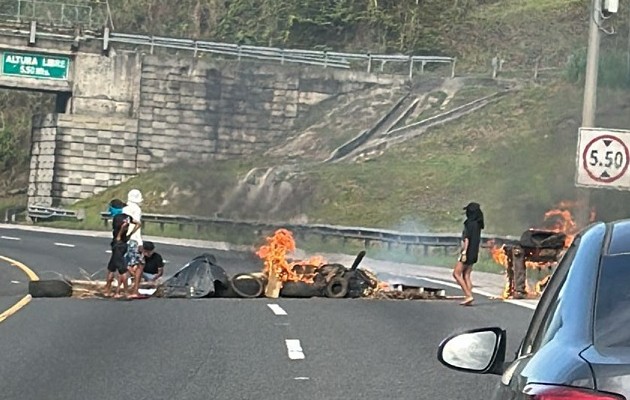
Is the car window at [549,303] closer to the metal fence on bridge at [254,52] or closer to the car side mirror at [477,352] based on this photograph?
the car side mirror at [477,352]

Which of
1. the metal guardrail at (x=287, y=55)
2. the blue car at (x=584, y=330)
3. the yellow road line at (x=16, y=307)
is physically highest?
the metal guardrail at (x=287, y=55)

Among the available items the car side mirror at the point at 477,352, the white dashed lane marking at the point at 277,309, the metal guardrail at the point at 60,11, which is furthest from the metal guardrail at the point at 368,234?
the car side mirror at the point at 477,352

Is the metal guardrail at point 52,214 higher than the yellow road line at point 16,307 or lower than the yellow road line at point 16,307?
higher

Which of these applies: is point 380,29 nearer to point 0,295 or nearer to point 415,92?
point 415,92

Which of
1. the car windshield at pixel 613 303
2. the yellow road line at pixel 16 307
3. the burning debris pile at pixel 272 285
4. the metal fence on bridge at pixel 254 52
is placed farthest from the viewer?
the metal fence on bridge at pixel 254 52

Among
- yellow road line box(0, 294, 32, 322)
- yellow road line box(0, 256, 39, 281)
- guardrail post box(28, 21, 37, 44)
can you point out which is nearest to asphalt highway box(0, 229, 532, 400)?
yellow road line box(0, 294, 32, 322)

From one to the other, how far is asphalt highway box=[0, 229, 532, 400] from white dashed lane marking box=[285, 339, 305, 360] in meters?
0.02

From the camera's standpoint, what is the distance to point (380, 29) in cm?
7169

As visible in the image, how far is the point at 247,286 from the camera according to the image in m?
22.8

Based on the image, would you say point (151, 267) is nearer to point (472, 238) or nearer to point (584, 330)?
point (472, 238)

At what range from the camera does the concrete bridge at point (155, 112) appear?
58.3m

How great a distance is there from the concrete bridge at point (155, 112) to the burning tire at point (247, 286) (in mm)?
34612

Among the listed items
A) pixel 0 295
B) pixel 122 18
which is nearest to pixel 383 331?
pixel 0 295

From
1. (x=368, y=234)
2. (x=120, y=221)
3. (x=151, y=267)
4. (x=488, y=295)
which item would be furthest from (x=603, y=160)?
(x=368, y=234)
